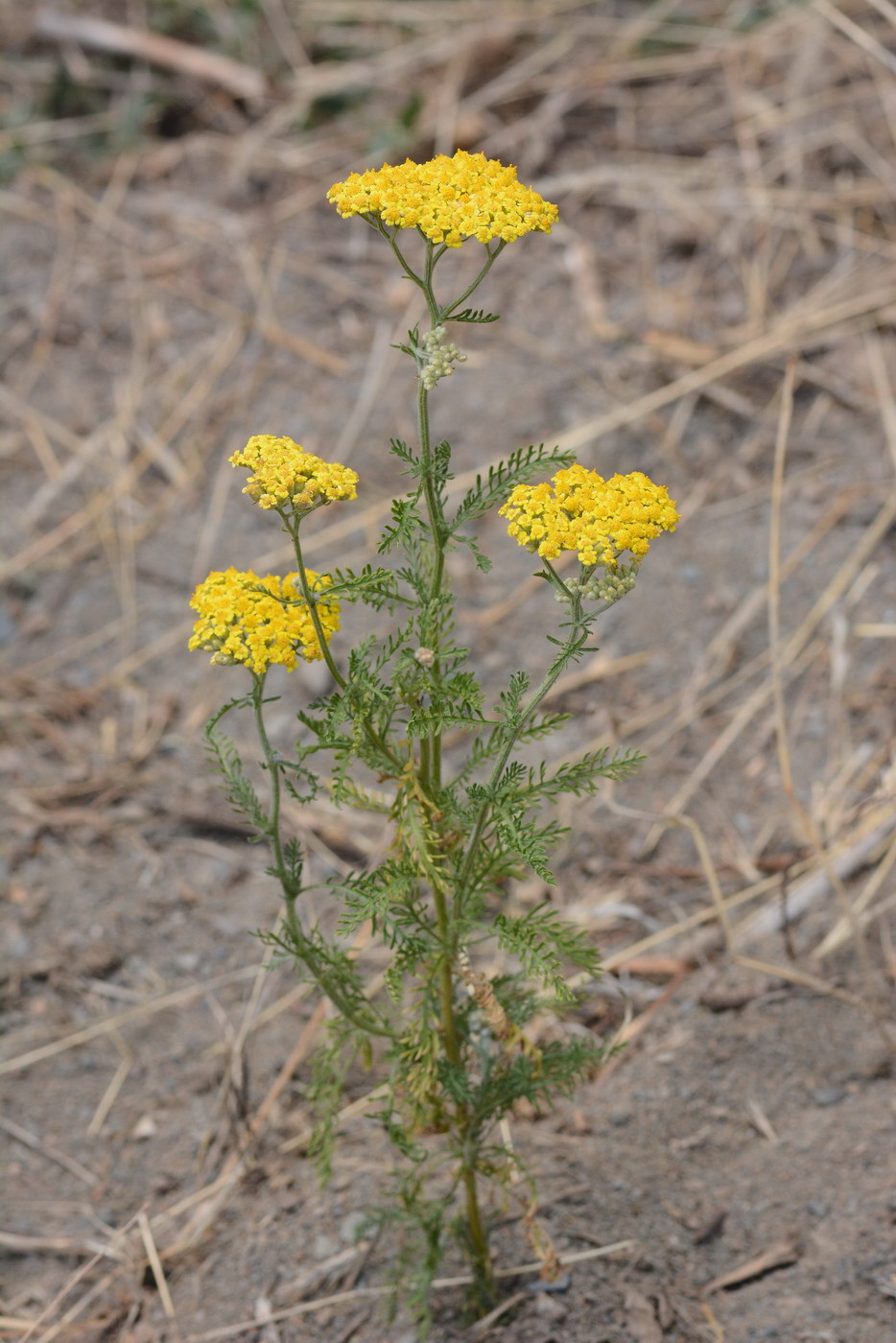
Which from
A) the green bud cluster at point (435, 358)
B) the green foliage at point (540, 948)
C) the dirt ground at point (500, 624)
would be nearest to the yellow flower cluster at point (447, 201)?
the green bud cluster at point (435, 358)

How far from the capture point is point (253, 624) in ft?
5.16

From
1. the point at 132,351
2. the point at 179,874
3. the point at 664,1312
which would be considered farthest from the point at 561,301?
the point at 664,1312

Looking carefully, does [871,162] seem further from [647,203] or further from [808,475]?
[808,475]

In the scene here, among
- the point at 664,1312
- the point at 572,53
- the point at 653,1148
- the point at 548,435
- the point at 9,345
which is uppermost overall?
the point at 572,53

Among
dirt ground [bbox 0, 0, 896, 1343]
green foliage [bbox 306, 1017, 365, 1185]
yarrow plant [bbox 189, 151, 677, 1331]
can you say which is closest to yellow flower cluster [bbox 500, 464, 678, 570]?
yarrow plant [bbox 189, 151, 677, 1331]

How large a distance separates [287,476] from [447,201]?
378 millimetres

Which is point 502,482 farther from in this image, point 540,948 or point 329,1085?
point 329,1085

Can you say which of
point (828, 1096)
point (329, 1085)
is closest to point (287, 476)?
point (329, 1085)

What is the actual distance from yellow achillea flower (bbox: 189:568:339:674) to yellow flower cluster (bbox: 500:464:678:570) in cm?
27

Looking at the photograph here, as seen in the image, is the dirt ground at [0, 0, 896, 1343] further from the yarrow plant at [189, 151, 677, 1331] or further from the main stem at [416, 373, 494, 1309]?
the yarrow plant at [189, 151, 677, 1331]

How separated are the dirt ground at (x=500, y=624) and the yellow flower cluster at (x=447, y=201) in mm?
1288

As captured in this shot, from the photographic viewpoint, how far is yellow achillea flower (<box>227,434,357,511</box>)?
1.49m

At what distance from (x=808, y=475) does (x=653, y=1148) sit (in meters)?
2.10

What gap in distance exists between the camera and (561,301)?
168 inches
